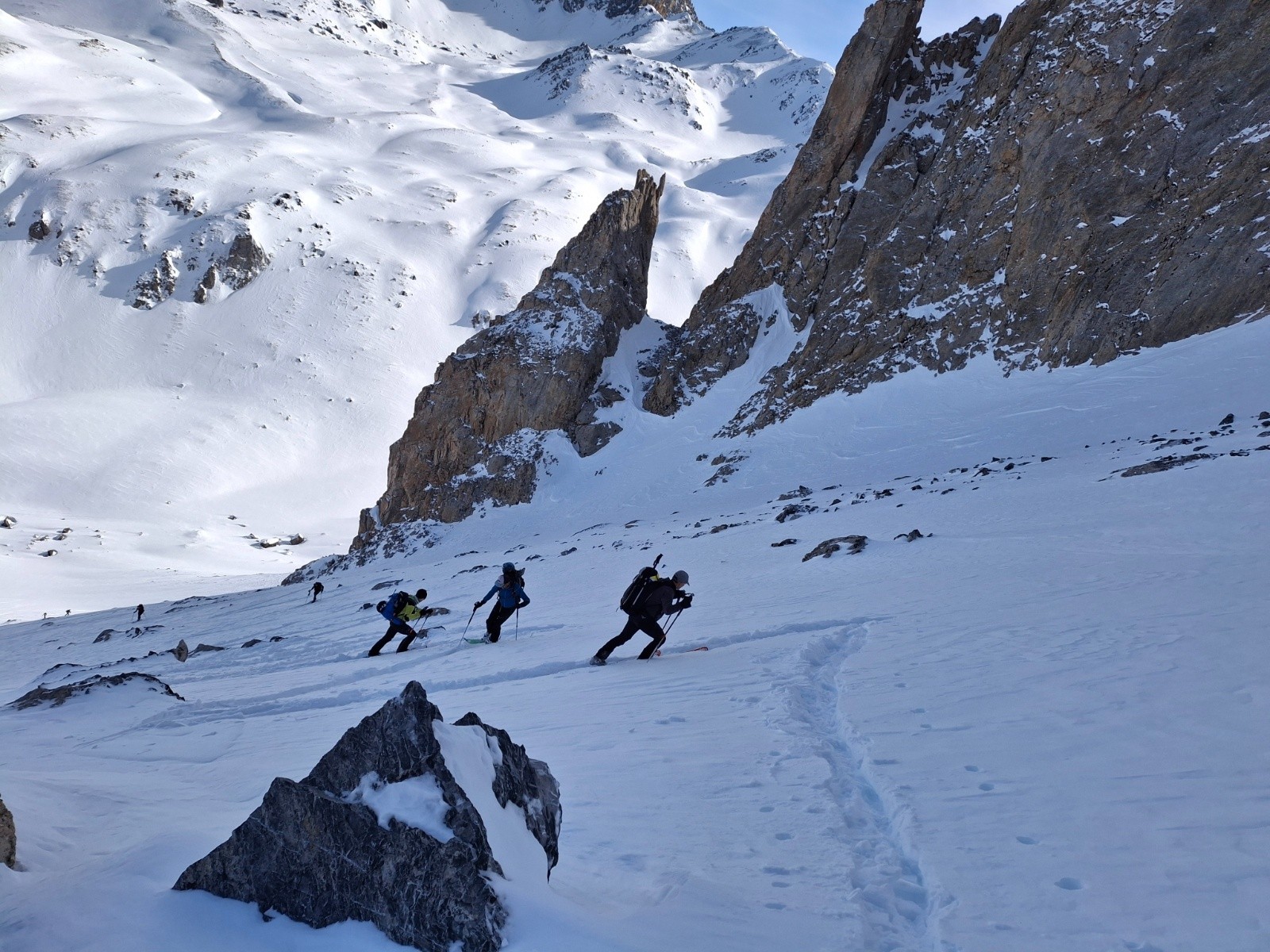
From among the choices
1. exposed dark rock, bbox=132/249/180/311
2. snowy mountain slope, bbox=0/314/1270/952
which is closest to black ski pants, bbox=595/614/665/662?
snowy mountain slope, bbox=0/314/1270/952

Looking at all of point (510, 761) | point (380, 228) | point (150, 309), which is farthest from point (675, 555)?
point (380, 228)

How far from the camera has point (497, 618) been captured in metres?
13.2

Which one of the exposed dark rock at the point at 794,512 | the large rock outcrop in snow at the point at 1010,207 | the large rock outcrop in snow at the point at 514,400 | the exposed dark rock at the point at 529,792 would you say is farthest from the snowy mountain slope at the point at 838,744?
the large rock outcrop in snow at the point at 514,400

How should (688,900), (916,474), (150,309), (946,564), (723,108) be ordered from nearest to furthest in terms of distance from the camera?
(688,900)
(946,564)
(916,474)
(150,309)
(723,108)

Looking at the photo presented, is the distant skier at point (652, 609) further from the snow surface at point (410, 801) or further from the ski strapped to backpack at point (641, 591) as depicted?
the snow surface at point (410, 801)

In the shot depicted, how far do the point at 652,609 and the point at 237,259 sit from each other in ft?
315

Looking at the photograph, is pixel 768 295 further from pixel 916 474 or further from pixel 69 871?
pixel 69 871

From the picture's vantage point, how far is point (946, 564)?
42.2 feet

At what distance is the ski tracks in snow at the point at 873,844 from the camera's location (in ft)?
11.9

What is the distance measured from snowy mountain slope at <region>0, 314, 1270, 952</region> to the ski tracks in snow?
0.06 ft

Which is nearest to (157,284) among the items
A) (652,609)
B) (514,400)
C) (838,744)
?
(514,400)

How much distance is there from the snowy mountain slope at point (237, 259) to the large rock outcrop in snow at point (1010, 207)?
39668mm

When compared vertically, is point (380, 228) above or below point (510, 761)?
above

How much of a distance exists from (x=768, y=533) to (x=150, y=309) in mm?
87598
